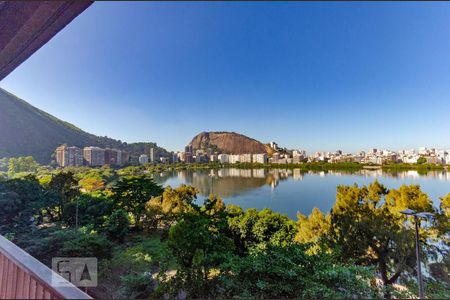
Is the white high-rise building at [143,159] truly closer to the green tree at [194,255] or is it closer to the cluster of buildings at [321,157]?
the cluster of buildings at [321,157]

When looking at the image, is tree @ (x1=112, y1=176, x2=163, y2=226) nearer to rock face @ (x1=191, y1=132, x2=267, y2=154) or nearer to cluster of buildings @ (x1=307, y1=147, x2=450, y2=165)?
rock face @ (x1=191, y1=132, x2=267, y2=154)

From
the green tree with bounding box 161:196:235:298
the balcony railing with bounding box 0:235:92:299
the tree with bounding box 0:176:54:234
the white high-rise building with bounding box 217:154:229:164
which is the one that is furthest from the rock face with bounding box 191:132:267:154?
the balcony railing with bounding box 0:235:92:299

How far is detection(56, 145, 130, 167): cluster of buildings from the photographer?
8164mm

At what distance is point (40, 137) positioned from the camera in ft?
29.5

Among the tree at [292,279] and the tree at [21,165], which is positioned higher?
the tree at [21,165]

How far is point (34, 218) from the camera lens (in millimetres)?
5840

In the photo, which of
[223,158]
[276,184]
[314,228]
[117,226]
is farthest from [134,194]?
[276,184]

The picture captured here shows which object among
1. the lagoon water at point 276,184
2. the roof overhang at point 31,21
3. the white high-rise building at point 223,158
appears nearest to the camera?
the roof overhang at point 31,21

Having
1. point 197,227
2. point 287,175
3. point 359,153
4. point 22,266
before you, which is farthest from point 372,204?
point 287,175

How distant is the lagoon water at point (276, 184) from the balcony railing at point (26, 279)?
328 inches

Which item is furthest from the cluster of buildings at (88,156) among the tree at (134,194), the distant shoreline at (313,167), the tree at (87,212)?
the tree at (87,212)

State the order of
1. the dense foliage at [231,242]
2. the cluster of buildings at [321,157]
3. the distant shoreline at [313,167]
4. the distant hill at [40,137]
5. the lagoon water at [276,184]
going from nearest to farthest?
1. the dense foliage at [231,242]
2. the cluster of buildings at [321,157]
3. the distant shoreline at [313,167]
4. the distant hill at [40,137]
5. the lagoon water at [276,184]

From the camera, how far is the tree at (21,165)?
7.24m

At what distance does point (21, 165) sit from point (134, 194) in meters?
4.05
